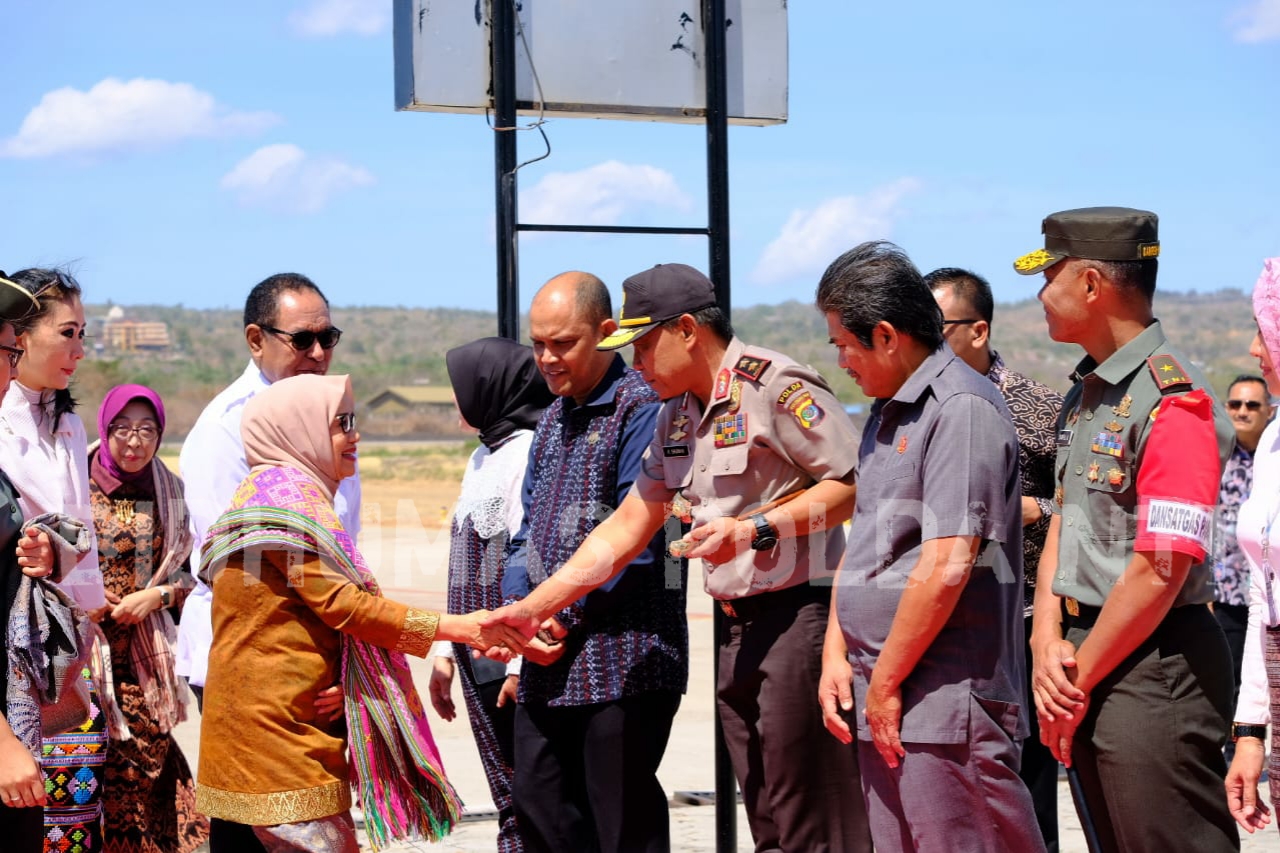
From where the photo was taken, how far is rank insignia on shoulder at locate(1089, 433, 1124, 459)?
343cm

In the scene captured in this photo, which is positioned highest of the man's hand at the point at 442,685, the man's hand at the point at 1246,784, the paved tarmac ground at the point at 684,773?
the man's hand at the point at 1246,784

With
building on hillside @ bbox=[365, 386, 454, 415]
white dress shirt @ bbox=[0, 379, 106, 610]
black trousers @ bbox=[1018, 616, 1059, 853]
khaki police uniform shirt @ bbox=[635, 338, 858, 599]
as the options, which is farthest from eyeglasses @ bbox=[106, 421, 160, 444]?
building on hillside @ bbox=[365, 386, 454, 415]

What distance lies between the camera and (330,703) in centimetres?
390

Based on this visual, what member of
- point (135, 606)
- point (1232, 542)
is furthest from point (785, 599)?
point (1232, 542)

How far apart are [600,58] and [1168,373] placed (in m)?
2.89

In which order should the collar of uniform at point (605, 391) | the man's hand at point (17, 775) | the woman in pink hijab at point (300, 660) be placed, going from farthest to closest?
1. the collar of uniform at point (605, 391)
2. the woman in pink hijab at point (300, 660)
3. the man's hand at point (17, 775)

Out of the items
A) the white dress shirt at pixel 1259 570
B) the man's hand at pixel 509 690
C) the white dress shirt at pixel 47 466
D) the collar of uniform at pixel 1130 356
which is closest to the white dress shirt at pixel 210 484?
the white dress shirt at pixel 47 466

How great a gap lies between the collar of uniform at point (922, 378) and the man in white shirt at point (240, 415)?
7.53 ft

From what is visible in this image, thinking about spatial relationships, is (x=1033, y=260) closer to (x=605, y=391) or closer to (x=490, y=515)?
(x=605, y=391)

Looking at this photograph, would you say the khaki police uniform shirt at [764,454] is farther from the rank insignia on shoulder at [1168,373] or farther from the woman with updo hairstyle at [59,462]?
the woman with updo hairstyle at [59,462]

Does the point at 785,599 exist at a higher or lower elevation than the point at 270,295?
lower

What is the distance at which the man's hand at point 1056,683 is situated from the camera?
11.3 feet

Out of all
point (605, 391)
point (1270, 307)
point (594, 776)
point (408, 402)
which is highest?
point (1270, 307)

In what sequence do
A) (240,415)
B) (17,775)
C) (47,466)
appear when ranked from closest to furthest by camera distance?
1. (17,775)
2. (47,466)
3. (240,415)
